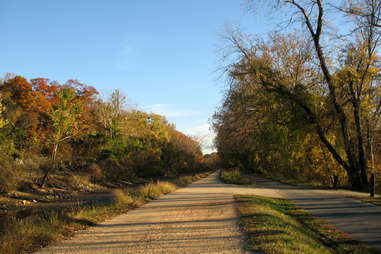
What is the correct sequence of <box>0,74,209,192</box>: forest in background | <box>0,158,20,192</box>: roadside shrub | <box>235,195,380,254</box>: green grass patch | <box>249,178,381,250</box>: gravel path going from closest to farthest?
<box>235,195,380,254</box>: green grass patch → <box>249,178,381,250</box>: gravel path → <box>0,158,20,192</box>: roadside shrub → <box>0,74,209,192</box>: forest in background

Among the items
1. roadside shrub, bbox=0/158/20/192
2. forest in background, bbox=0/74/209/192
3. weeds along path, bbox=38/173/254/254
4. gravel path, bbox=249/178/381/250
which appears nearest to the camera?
weeds along path, bbox=38/173/254/254

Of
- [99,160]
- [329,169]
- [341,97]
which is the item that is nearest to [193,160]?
[99,160]

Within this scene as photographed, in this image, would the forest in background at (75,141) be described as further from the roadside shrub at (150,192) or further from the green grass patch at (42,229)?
the green grass patch at (42,229)

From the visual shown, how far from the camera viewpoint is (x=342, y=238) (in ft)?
26.4

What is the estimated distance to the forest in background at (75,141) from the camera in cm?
2472

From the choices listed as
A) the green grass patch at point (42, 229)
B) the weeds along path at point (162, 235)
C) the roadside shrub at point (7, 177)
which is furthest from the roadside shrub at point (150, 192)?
the roadside shrub at point (7, 177)

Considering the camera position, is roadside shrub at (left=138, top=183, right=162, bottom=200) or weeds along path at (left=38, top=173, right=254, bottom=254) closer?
weeds along path at (left=38, top=173, right=254, bottom=254)

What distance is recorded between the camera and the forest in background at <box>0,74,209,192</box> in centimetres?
2472

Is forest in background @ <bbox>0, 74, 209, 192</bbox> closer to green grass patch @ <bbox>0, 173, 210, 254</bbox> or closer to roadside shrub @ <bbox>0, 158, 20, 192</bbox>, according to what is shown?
roadside shrub @ <bbox>0, 158, 20, 192</bbox>

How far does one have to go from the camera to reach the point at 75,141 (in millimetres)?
41500

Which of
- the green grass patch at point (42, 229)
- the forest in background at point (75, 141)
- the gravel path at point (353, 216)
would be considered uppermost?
the forest in background at point (75, 141)

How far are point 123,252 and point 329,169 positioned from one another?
2077 centimetres

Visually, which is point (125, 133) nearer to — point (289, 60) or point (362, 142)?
point (289, 60)

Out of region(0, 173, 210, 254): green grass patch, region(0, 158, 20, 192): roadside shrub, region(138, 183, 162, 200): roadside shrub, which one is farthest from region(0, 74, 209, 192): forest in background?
region(0, 173, 210, 254): green grass patch
